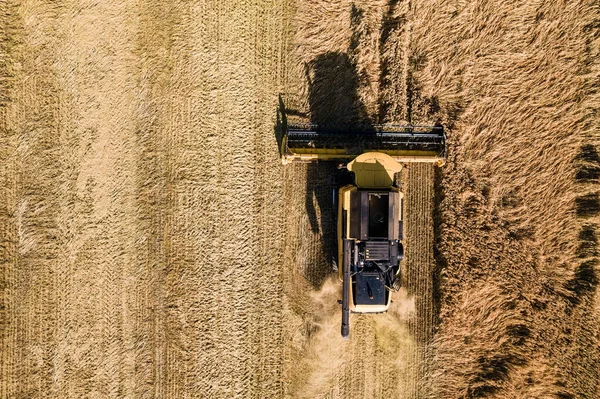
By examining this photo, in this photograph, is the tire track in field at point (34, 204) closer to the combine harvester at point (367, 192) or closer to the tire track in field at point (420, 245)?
the combine harvester at point (367, 192)

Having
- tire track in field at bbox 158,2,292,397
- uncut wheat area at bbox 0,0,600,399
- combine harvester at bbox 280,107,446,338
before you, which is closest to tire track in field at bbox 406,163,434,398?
uncut wheat area at bbox 0,0,600,399

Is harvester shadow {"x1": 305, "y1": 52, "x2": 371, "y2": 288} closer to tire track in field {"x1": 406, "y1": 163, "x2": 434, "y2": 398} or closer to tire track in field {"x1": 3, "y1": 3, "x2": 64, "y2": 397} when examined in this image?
tire track in field {"x1": 406, "y1": 163, "x2": 434, "y2": 398}

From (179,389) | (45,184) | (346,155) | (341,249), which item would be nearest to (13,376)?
(179,389)

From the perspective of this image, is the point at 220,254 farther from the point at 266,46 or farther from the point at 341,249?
the point at 266,46

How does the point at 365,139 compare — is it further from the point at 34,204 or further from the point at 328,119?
the point at 34,204

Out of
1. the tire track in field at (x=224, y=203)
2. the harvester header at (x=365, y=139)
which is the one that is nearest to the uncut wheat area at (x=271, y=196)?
the tire track in field at (x=224, y=203)
